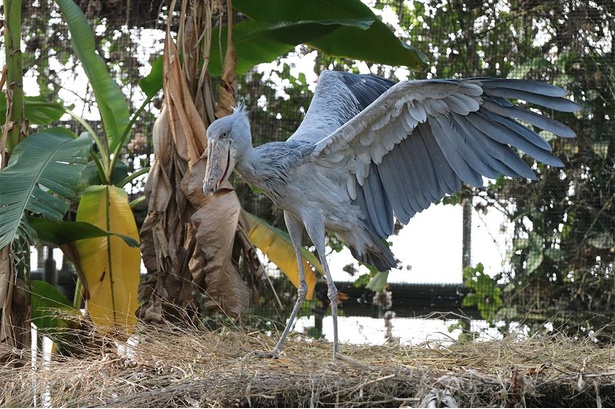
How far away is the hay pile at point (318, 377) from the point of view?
2.91 m

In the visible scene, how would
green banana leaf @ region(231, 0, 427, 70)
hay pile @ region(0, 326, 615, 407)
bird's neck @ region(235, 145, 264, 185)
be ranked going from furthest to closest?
1. green banana leaf @ region(231, 0, 427, 70)
2. bird's neck @ region(235, 145, 264, 185)
3. hay pile @ region(0, 326, 615, 407)

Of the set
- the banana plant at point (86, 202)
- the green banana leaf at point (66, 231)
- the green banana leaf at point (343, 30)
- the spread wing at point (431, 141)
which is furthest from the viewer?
the green banana leaf at point (343, 30)

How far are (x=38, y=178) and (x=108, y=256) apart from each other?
560 mm

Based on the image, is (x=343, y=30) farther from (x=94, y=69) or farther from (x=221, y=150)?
(x=221, y=150)

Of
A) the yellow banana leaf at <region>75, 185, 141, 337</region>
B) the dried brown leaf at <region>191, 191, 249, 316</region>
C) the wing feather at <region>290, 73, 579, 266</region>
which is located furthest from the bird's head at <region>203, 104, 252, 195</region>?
the yellow banana leaf at <region>75, 185, 141, 337</region>

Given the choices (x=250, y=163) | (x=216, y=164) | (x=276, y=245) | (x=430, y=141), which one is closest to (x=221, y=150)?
(x=216, y=164)

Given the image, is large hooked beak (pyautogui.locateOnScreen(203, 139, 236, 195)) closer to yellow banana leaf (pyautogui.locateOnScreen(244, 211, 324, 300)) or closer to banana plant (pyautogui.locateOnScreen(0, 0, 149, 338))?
banana plant (pyautogui.locateOnScreen(0, 0, 149, 338))

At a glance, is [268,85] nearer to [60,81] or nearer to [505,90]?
[60,81]

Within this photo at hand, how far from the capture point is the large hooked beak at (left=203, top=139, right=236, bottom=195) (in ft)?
11.3

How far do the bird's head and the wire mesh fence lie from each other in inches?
82.5

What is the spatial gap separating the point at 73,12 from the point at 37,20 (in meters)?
1.21

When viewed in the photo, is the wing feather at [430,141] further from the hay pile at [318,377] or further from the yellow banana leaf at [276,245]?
the yellow banana leaf at [276,245]

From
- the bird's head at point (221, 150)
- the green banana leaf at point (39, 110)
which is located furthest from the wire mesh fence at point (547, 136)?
the bird's head at point (221, 150)

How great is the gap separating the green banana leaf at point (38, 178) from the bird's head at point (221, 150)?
0.64m
